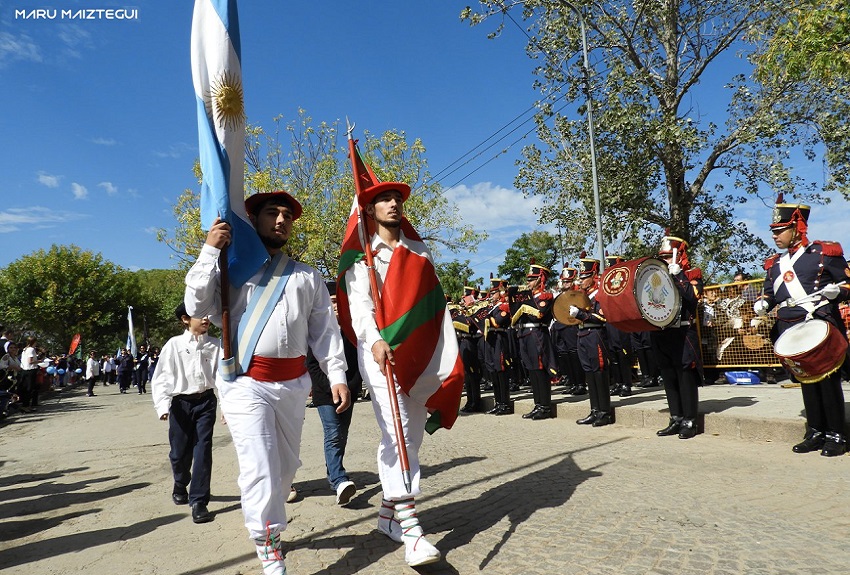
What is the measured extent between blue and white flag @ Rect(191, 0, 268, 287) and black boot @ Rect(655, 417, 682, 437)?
17.5ft

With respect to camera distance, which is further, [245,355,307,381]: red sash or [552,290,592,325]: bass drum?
[552,290,592,325]: bass drum

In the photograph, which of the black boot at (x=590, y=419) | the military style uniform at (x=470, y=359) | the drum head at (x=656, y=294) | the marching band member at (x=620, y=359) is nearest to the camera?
the drum head at (x=656, y=294)

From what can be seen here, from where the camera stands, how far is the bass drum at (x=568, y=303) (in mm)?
9070

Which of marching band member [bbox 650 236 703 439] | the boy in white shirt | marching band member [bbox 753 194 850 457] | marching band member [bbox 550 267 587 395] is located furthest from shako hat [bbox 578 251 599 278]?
the boy in white shirt

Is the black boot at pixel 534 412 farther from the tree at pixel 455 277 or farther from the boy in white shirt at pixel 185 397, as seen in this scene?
the tree at pixel 455 277

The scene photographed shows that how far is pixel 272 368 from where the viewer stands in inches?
135

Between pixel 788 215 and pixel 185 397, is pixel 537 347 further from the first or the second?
pixel 185 397

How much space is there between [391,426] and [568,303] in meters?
5.94

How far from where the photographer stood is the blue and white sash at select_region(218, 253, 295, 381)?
3381 mm

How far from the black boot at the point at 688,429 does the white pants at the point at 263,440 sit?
494 centimetres

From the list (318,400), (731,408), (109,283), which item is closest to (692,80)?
(731,408)

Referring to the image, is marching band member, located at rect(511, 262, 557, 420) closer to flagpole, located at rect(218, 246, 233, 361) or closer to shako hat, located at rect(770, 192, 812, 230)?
shako hat, located at rect(770, 192, 812, 230)

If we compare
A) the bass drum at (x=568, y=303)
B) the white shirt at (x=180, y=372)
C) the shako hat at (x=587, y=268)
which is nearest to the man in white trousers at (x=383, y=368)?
the white shirt at (x=180, y=372)

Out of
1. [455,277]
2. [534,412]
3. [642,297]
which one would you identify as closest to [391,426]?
[642,297]
